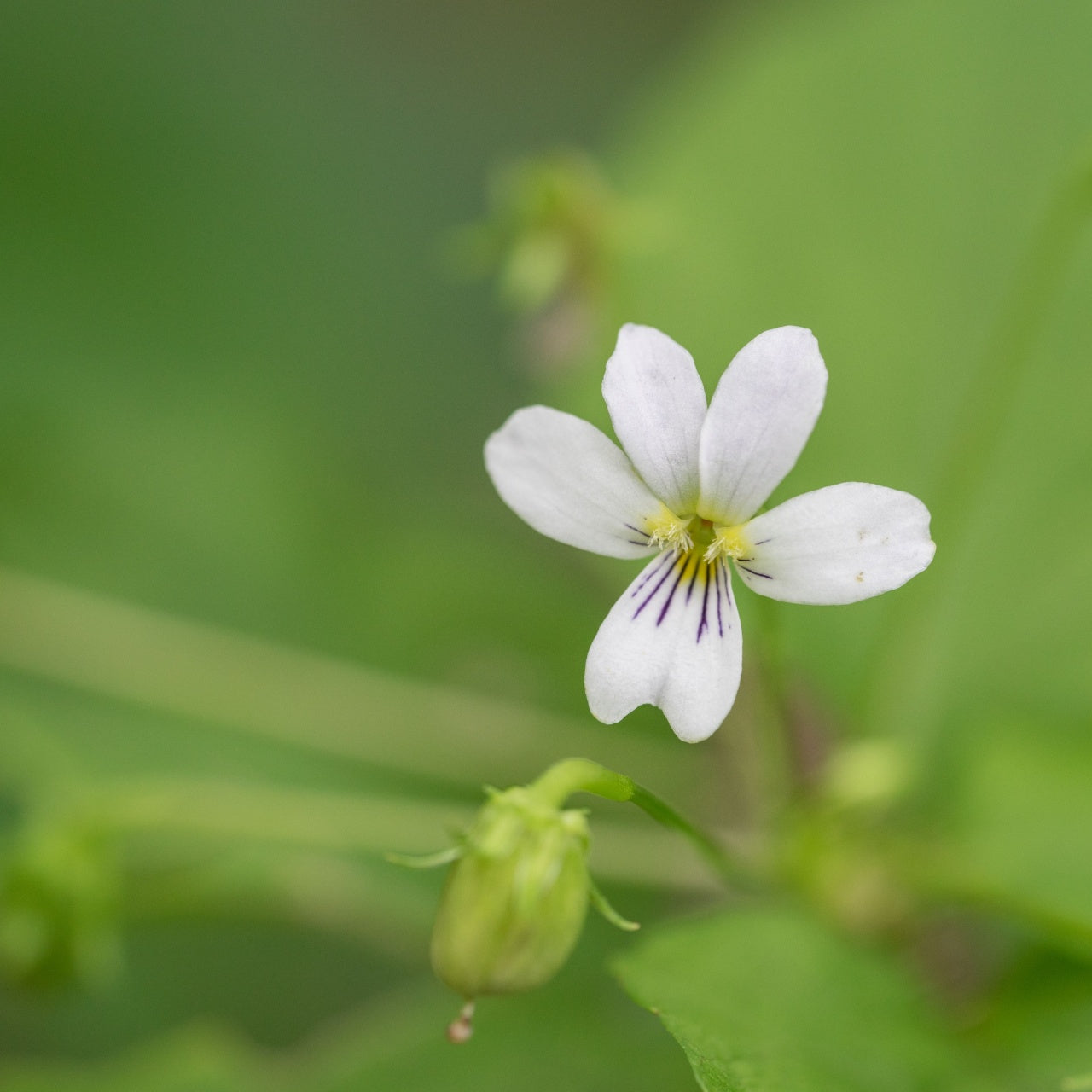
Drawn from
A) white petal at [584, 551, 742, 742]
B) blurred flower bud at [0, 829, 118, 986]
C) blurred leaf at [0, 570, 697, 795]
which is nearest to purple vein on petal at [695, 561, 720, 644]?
white petal at [584, 551, 742, 742]

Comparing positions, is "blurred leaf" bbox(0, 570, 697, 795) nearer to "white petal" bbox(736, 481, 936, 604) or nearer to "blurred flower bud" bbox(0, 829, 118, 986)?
"blurred flower bud" bbox(0, 829, 118, 986)

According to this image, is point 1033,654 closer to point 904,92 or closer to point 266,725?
point 904,92

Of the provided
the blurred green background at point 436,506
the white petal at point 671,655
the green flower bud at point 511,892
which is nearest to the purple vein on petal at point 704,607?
the white petal at point 671,655

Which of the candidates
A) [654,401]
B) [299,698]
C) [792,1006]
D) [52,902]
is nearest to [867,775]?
[792,1006]

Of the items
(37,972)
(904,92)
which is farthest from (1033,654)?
(37,972)

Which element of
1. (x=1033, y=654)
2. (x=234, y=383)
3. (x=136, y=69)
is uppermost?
(x=136, y=69)

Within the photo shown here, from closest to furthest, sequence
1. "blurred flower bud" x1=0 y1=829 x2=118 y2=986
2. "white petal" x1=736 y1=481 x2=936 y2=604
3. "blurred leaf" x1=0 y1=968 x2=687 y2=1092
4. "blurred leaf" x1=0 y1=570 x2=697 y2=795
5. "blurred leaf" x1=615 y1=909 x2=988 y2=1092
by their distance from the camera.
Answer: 1. "white petal" x1=736 y1=481 x2=936 y2=604
2. "blurred leaf" x1=615 y1=909 x2=988 y2=1092
3. "blurred flower bud" x1=0 y1=829 x2=118 y2=986
4. "blurred leaf" x1=0 y1=968 x2=687 y2=1092
5. "blurred leaf" x1=0 y1=570 x2=697 y2=795

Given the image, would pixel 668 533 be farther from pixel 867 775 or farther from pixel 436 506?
pixel 436 506

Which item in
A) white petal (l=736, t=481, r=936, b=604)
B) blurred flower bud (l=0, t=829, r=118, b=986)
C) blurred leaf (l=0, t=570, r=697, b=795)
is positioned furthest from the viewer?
blurred leaf (l=0, t=570, r=697, b=795)
